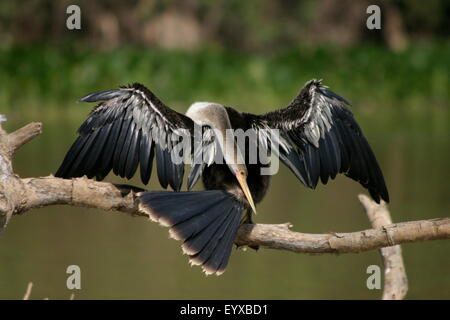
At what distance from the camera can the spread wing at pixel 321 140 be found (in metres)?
4.19

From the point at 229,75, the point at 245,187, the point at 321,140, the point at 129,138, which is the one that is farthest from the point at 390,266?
the point at 229,75

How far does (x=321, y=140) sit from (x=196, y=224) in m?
0.80

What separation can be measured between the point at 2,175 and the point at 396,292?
6.42ft

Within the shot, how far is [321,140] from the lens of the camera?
4250mm

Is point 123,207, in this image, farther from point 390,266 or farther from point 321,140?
point 390,266

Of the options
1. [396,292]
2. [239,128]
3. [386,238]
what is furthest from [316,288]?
[386,238]

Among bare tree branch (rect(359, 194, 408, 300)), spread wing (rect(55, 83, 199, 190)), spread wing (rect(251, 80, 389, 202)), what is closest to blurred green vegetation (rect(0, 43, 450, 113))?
bare tree branch (rect(359, 194, 408, 300))

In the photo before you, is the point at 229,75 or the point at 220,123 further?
the point at 229,75

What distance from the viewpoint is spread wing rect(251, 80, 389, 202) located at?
419 centimetres

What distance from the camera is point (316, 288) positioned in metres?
7.11

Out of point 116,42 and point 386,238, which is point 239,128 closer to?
point 386,238

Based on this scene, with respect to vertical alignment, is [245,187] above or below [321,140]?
below

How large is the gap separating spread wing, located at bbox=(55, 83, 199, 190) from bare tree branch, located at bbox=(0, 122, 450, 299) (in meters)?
0.26

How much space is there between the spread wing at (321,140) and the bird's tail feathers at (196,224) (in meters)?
0.51
